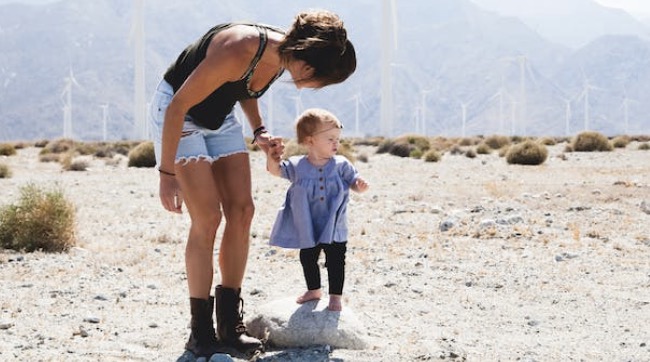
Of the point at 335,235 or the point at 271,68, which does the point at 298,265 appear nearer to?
the point at 335,235

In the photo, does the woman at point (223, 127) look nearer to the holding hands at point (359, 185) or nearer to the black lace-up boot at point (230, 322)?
the black lace-up boot at point (230, 322)

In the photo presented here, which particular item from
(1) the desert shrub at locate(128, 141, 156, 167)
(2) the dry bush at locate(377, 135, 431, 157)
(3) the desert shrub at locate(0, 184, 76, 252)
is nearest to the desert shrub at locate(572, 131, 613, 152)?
(2) the dry bush at locate(377, 135, 431, 157)

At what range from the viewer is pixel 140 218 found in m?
11.6

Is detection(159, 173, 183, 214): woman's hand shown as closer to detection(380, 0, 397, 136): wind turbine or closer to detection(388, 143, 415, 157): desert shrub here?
detection(388, 143, 415, 157): desert shrub

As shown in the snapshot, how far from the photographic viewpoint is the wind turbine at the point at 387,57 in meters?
51.9

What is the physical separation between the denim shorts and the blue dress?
0.41 metres

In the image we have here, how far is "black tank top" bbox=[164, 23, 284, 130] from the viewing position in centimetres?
439

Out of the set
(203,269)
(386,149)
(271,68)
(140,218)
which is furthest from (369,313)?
(386,149)

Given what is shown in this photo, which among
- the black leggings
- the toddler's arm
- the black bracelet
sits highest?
the black bracelet

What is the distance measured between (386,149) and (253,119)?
27550 millimetres

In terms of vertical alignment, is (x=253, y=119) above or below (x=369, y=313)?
above

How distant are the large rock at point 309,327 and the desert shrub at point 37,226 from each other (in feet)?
13.3

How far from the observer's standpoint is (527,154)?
23375 millimetres

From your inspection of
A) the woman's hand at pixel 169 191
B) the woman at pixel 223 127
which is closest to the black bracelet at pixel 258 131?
the woman at pixel 223 127
